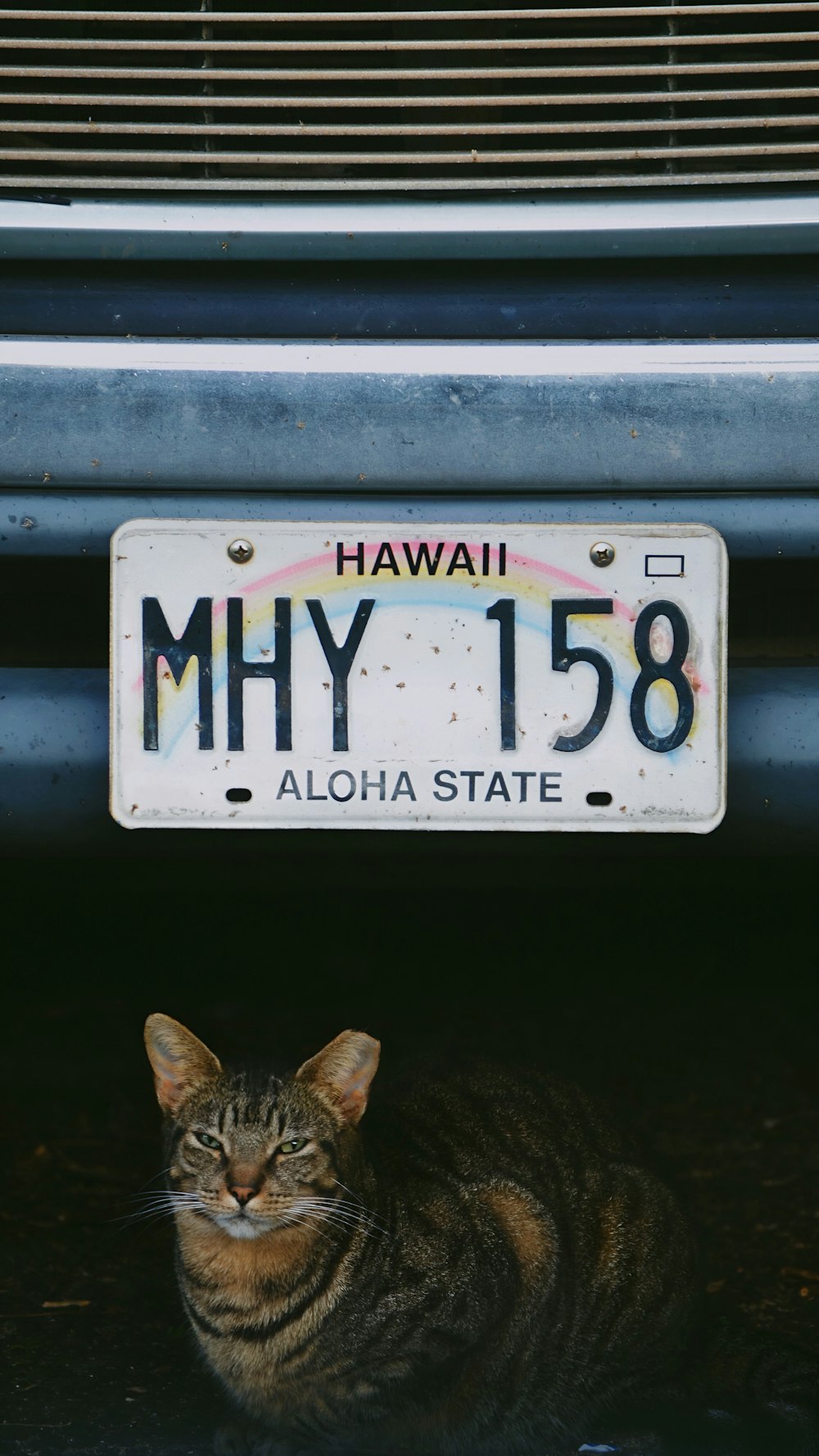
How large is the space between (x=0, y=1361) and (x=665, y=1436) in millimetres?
851

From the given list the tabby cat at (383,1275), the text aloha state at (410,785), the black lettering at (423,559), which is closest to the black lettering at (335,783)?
the text aloha state at (410,785)

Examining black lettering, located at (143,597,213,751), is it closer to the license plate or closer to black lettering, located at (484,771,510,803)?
the license plate

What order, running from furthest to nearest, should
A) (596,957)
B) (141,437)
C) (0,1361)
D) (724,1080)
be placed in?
(596,957)
(724,1080)
(0,1361)
(141,437)

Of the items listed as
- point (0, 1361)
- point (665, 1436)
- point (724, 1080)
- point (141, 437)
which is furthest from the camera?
point (724, 1080)

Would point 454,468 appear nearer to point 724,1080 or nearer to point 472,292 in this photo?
point 472,292

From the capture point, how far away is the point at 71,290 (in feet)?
5.17

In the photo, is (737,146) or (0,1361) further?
(0,1361)

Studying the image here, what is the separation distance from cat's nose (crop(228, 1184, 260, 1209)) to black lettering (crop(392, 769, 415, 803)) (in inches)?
22.2

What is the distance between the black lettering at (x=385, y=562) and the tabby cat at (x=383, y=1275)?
60 cm

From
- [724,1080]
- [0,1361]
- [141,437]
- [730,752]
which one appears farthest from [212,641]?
[724,1080]

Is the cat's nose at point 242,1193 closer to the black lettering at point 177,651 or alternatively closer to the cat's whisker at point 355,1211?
the cat's whisker at point 355,1211

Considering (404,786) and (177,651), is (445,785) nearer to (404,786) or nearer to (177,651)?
(404,786)

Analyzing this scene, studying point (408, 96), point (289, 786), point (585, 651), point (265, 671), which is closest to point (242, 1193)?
point (289, 786)

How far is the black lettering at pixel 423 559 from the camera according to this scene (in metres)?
1.54
